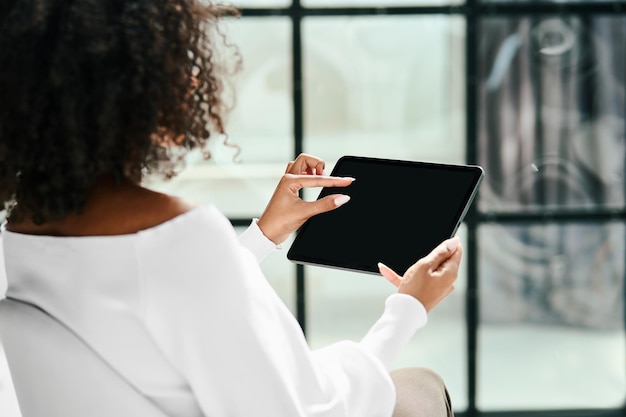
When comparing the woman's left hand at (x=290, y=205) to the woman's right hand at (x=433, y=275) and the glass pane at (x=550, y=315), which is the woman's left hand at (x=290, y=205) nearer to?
the woman's right hand at (x=433, y=275)

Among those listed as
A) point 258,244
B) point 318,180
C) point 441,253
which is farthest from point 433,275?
point 258,244

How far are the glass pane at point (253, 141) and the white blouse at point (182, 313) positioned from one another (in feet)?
5.00

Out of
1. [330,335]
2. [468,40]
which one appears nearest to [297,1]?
[468,40]

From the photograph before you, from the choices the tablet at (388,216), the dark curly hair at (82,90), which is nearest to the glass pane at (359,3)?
the tablet at (388,216)

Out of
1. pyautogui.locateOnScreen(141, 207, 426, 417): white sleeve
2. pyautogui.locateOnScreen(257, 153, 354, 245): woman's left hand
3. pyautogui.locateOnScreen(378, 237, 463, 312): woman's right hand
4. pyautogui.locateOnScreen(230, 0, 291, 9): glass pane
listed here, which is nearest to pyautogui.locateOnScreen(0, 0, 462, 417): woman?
pyautogui.locateOnScreen(141, 207, 426, 417): white sleeve

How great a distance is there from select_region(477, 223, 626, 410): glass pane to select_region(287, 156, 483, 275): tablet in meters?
1.30

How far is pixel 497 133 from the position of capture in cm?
249

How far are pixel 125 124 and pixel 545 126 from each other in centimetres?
188

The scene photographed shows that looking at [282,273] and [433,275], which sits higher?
[433,275]

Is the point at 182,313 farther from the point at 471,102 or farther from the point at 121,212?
the point at 471,102

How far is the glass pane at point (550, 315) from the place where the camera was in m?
2.55

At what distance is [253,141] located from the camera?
2.46 meters

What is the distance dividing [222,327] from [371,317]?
5.65ft

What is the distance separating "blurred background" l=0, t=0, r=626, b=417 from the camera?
96.2 inches
